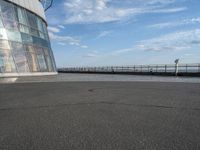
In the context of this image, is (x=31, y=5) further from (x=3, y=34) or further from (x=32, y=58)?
(x=3, y=34)

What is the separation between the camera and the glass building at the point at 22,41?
2131cm

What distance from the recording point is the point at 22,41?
2408cm

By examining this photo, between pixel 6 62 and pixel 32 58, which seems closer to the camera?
pixel 6 62

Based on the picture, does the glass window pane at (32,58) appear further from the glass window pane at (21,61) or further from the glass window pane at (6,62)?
the glass window pane at (6,62)

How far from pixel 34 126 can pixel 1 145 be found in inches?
49.1

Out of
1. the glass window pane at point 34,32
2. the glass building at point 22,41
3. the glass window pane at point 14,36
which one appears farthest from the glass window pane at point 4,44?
the glass window pane at point 34,32

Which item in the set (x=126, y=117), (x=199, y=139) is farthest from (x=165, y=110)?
(x=199, y=139)

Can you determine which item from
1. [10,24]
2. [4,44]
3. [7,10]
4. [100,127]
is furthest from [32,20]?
[100,127]

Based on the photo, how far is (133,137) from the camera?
4.53 meters

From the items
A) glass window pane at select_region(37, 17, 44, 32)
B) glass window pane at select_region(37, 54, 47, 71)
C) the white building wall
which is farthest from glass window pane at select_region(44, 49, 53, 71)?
the white building wall

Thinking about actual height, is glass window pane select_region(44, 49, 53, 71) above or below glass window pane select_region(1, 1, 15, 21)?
below

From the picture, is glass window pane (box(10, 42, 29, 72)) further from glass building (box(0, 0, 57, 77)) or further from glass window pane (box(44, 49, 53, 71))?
glass window pane (box(44, 49, 53, 71))

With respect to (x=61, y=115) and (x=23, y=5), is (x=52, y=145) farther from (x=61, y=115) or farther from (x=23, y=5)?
(x=23, y=5)

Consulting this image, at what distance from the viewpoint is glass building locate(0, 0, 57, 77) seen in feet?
69.9
